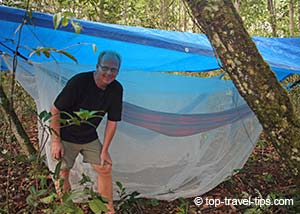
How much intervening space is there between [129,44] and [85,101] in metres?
0.52

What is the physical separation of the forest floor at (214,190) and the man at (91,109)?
19cm

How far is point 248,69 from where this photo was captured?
5.11 ft

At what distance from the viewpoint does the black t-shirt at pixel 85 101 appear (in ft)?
6.05

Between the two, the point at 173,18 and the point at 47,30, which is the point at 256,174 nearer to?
the point at 47,30

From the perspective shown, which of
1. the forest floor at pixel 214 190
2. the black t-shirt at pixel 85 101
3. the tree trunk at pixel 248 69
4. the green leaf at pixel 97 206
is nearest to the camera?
the green leaf at pixel 97 206

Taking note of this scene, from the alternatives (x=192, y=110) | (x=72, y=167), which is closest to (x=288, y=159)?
(x=192, y=110)

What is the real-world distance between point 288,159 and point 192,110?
0.89m

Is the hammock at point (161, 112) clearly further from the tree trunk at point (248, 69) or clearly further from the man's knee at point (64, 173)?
the tree trunk at point (248, 69)

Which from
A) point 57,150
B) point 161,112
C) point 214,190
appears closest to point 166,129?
point 161,112

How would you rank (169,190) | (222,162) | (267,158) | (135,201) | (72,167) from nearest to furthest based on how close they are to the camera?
(72,167), (135,201), (169,190), (222,162), (267,158)

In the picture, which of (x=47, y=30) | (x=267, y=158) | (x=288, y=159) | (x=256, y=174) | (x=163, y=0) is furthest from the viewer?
(x=163, y=0)

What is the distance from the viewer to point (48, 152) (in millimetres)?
2139

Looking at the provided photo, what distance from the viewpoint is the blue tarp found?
186cm

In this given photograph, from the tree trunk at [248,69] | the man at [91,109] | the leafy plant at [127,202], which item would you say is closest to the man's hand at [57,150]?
the man at [91,109]
